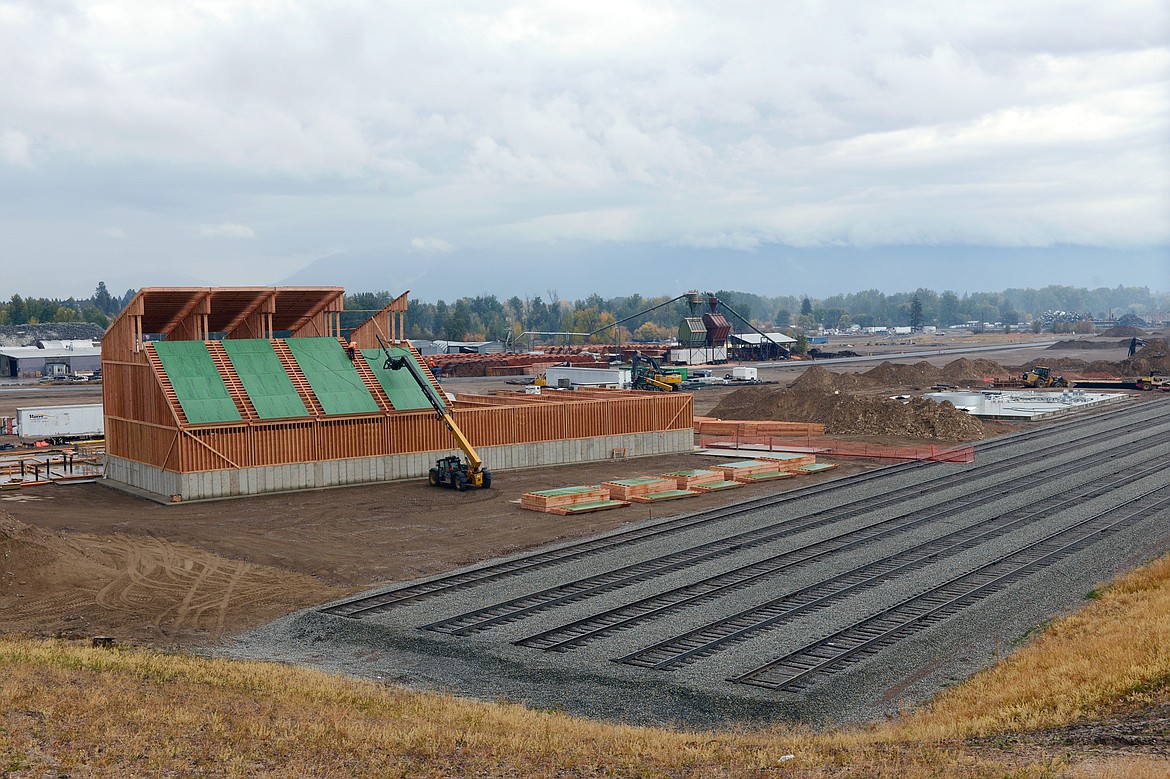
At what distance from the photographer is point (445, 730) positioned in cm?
1777

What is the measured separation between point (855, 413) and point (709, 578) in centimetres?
4225

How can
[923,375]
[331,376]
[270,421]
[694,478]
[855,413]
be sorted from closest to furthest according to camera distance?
1. [270,421]
2. [694,478]
3. [331,376]
4. [855,413]
5. [923,375]

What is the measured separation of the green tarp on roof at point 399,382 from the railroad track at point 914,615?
25.7m

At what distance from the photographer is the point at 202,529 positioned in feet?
124

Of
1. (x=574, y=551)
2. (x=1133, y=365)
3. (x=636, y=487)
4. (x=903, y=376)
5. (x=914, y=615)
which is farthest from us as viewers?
(x=1133, y=365)

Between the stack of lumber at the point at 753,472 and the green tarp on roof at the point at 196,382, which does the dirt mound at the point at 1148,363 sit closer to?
the stack of lumber at the point at 753,472

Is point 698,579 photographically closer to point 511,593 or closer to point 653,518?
point 511,593

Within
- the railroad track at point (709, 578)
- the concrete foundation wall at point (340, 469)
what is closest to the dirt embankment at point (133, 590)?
the railroad track at point (709, 578)

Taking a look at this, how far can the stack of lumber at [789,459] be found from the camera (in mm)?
51344

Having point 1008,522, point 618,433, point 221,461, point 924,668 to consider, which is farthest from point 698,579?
point 618,433

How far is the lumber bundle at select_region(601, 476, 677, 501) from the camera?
144 ft

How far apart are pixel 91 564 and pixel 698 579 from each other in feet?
56.9

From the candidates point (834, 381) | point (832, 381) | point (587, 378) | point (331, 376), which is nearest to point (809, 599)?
point (331, 376)

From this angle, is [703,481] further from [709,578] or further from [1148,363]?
[1148,363]
